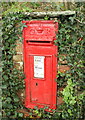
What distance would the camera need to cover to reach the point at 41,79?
307 cm

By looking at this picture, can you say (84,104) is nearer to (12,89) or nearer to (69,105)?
(69,105)

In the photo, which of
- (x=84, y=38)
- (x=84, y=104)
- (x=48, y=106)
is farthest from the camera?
(x=48, y=106)

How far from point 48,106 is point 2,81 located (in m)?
1.00

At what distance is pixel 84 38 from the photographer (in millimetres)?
2779

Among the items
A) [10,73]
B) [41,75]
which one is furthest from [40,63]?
[10,73]

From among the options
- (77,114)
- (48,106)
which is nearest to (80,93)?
(77,114)

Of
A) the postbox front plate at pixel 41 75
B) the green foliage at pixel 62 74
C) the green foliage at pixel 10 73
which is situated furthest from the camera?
the green foliage at pixel 10 73

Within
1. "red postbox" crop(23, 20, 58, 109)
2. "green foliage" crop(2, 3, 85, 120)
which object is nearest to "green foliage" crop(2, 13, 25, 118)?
"green foliage" crop(2, 3, 85, 120)

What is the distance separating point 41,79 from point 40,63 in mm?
299

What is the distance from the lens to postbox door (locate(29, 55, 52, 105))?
299 cm

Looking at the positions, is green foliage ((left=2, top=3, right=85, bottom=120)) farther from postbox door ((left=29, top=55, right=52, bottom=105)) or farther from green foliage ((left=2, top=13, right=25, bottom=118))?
postbox door ((left=29, top=55, right=52, bottom=105))

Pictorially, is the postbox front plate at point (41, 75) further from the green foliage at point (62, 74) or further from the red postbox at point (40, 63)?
the green foliage at point (62, 74)

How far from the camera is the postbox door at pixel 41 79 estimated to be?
9.82ft

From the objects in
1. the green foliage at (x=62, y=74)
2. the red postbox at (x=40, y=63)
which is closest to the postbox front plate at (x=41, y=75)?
the red postbox at (x=40, y=63)
